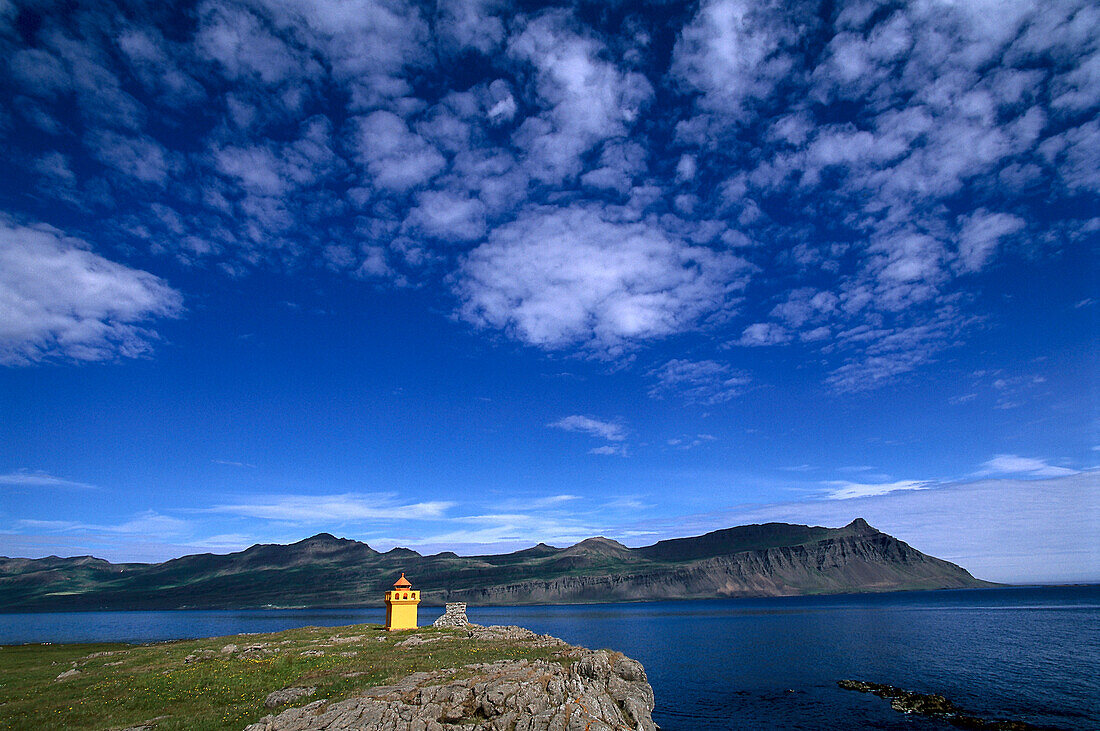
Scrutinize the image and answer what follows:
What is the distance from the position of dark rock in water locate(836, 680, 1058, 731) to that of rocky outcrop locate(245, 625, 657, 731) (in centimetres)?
3310

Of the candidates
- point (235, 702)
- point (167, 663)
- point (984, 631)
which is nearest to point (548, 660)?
point (235, 702)

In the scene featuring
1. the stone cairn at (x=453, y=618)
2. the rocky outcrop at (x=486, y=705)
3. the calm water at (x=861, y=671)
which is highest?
the stone cairn at (x=453, y=618)

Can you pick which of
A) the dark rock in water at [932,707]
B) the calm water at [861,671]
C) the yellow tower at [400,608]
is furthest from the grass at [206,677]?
the dark rock in water at [932,707]

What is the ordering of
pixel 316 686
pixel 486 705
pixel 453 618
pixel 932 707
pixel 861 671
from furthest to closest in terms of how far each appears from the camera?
1. pixel 453 618
2. pixel 861 671
3. pixel 932 707
4. pixel 316 686
5. pixel 486 705

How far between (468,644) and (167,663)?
30452 mm

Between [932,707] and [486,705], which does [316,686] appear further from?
[932,707]

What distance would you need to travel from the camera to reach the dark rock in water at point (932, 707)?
49.9 m

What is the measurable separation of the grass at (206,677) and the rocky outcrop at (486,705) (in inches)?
136

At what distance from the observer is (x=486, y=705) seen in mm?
35344

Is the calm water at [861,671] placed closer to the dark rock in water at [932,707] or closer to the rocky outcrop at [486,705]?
the dark rock in water at [932,707]

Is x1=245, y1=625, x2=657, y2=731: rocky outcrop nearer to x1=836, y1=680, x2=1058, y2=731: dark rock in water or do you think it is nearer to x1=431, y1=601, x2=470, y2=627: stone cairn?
x1=836, y1=680, x2=1058, y2=731: dark rock in water

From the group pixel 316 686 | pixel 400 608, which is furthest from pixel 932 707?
pixel 400 608

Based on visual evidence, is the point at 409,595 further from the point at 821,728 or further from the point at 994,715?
the point at 994,715

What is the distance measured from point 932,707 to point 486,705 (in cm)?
5213
